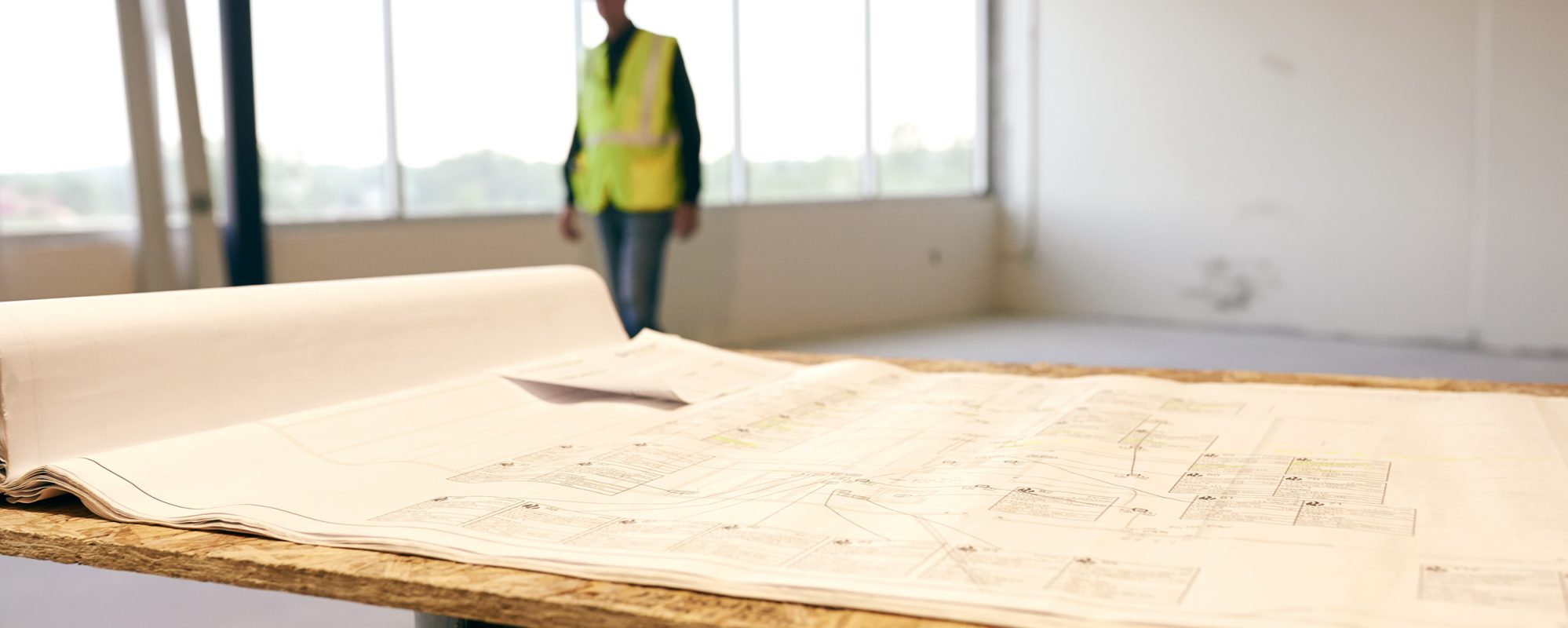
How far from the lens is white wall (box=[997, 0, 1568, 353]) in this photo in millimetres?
4676

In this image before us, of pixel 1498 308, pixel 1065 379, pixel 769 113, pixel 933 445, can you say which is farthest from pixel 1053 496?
pixel 1498 308

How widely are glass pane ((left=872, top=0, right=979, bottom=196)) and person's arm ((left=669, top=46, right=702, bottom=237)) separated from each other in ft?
7.16

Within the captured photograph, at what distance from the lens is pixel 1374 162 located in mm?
5066

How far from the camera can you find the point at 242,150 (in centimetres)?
309

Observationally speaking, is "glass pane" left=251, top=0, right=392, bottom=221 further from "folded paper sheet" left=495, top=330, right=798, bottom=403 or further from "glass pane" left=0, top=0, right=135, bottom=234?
"folded paper sheet" left=495, top=330, right=798, bottom=403

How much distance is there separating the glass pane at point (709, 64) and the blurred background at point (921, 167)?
0.04 ft

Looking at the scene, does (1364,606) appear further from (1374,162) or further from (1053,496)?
(1374,162)

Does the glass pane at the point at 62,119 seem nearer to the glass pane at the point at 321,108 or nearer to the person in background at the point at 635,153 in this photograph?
the glass pane at the point at 321,108

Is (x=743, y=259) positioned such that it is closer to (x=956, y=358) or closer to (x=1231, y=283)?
(x=956, y=358)

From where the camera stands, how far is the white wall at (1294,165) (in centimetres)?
468

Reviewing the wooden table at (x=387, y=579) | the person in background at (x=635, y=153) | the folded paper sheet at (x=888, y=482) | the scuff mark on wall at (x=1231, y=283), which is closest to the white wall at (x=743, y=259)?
the person in background at (x=635, y=153)

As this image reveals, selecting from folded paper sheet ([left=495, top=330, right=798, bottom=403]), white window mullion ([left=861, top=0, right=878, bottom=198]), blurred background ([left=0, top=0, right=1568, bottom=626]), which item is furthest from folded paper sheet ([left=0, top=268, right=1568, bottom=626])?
white window mullion ([left=861, top=0, right=878, bottom=198])

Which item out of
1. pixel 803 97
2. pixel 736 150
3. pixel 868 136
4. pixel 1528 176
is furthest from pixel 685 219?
pixel 1528 176

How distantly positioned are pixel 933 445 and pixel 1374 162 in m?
4.88
